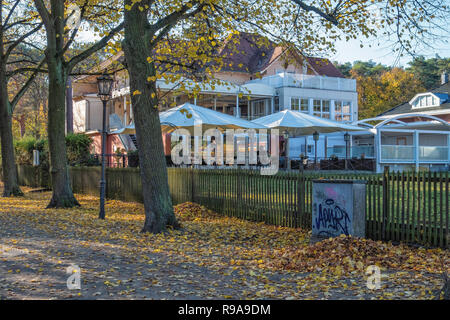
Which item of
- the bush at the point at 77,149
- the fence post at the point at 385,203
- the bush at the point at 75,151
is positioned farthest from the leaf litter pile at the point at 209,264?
the bush at the point at 77,149

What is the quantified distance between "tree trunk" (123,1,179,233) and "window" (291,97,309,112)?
27295 millimetres

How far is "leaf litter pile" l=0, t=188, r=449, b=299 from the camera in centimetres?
615

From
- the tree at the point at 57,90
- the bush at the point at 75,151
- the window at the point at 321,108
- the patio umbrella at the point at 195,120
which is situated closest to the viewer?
the tree at the point at 57,90

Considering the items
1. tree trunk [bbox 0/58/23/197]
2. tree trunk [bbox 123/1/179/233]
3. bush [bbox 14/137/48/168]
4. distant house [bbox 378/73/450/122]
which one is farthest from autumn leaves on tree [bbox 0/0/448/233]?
distant house [bbox 378/73/450/122]

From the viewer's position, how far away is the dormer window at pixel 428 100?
41.4 meters

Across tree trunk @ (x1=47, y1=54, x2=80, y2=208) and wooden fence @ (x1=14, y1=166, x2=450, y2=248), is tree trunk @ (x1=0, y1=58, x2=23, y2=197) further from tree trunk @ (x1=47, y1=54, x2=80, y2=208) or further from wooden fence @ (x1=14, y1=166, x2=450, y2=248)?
tree trunk @ (x1=47, y1=54, x2=80, y2=208)

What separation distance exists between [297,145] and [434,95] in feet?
47.2

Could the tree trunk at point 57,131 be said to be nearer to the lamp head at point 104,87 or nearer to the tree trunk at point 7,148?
the lamp head at point 104,87

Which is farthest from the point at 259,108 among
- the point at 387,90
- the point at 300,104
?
the point at 387,90

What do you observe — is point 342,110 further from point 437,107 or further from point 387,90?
point 387,90

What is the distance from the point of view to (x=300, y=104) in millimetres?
37844

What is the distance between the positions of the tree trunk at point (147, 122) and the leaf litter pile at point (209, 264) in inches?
21.7

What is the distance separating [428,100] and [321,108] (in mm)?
10570
